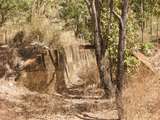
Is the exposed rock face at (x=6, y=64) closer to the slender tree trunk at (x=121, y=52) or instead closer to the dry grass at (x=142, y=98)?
the dry grass at (x=142, y=98)

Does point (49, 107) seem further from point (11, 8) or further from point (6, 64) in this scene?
point (11, 8)

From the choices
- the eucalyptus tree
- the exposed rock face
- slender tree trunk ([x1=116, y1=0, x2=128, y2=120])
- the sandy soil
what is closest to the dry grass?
slender tree trunk ([x1=116, y1=0, x2=128, y2=120])

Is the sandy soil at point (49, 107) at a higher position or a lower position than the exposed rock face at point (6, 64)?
lower

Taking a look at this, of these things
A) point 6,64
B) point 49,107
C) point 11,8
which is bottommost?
point 49,107

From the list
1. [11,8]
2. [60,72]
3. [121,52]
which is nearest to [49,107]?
[121,52]

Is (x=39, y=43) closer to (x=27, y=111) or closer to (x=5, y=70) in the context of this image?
(x=5, y=70)

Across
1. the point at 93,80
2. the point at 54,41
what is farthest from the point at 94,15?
the point at 54,41

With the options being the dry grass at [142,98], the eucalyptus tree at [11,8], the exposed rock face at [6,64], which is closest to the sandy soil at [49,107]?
the dry grass at [142,98]

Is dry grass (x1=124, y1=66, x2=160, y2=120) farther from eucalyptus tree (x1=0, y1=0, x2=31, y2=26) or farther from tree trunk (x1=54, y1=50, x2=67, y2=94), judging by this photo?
eucalyptus tree (x1=0, y1=0, x2=31, y2=26)

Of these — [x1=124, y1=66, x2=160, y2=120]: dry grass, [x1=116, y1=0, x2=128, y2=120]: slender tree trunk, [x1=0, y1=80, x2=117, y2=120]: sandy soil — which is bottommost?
[x1=0, y1=80, x2=117, y2=120]: sandy soil

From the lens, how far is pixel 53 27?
17922mm

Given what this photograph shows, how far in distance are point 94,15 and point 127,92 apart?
2760 millimetres

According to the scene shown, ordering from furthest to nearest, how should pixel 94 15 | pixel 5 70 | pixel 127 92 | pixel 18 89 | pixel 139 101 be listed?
pixel 5 70 → pixel 18 89 → pixel 94 15 → pixel 127 92 → pixel 139 101

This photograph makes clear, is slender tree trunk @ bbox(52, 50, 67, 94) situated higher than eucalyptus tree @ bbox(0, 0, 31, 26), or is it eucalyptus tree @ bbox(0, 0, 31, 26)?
eucalyptus tree @ bbox(0, 0, 31, 26)
